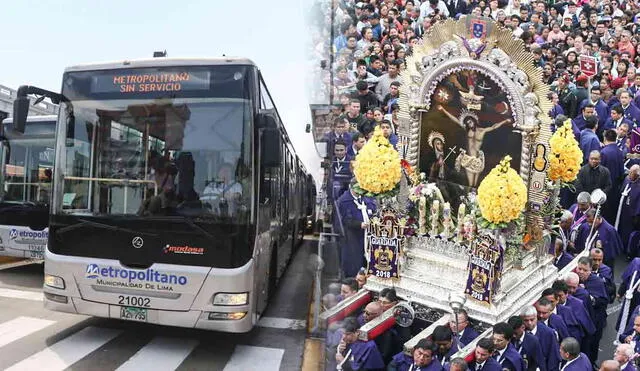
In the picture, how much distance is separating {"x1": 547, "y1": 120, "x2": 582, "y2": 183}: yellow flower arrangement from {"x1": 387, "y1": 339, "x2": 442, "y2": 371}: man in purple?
15.0 ft

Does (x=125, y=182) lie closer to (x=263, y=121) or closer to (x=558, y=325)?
(x=263, y=121)

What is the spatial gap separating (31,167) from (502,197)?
29.6 feet

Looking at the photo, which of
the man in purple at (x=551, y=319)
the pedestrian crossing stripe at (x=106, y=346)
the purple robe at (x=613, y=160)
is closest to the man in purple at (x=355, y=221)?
the pedestrian crossing stripe at (x=106, y=346)

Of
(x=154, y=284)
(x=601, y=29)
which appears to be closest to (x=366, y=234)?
(x=154, y=284)

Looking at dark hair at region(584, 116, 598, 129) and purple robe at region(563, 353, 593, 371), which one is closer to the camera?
purple robe at region(563, 353, 593, 371)

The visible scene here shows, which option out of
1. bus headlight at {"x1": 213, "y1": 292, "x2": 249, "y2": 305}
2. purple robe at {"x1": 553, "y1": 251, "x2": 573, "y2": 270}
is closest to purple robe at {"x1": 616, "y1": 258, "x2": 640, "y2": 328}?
purple robe at {"x1": 553, "y1": 251, "x2": 573, "y2": 270}

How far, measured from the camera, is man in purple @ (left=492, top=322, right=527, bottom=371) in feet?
20.8

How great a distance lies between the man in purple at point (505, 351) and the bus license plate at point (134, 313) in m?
3.95

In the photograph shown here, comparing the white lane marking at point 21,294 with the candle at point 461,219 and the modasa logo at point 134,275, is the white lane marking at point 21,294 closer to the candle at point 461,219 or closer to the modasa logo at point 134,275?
the modasa logo at point 134,275

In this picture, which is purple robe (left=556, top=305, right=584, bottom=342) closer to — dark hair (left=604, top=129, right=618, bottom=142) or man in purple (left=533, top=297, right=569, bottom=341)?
man in purple (left=533, top=297, right=569, bottom=341)

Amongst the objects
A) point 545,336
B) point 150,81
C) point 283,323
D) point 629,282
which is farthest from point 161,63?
point 629,282

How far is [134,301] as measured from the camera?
654 cm

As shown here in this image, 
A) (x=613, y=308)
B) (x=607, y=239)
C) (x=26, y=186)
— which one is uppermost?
(x=26, y=186)

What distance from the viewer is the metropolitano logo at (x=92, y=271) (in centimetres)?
660
